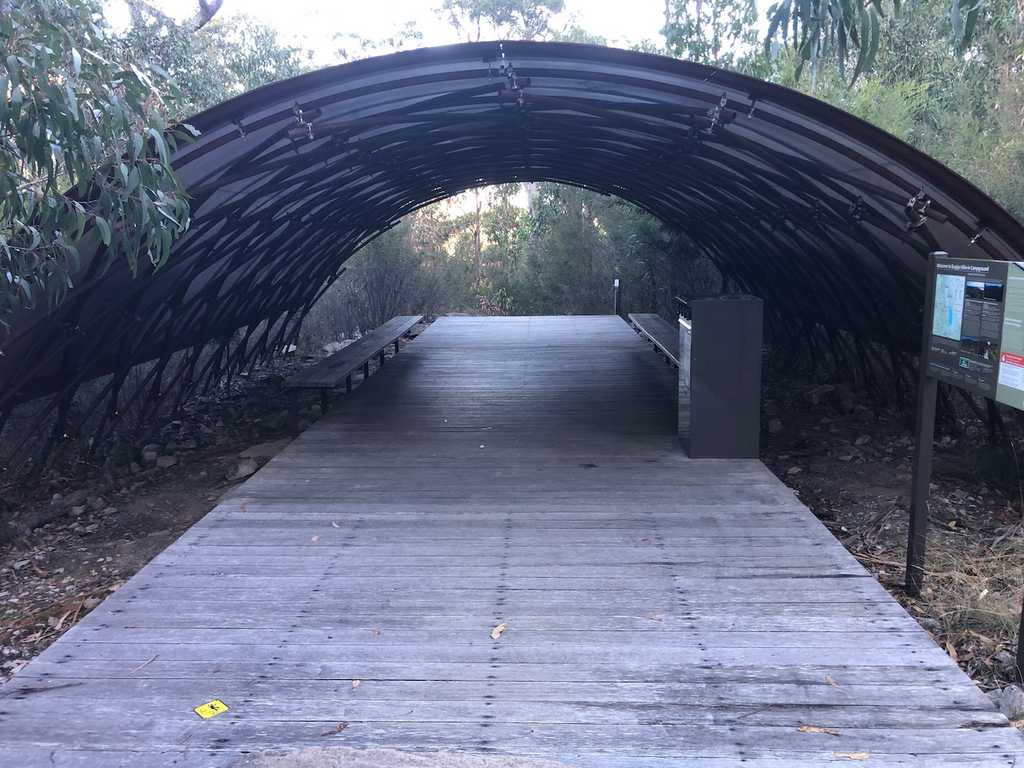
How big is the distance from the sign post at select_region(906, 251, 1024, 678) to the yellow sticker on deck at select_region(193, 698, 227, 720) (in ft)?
10.3

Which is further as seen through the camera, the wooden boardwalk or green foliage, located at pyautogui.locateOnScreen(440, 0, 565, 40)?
green foliage, located at pyautogui.locateOnScreen(440, 0, 565, 40)

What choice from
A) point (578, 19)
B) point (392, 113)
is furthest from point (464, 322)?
point (578, 19)

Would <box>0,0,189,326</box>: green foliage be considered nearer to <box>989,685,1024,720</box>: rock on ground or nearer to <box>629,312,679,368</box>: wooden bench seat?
<box>989,685,1024,720</box>: rock on ground

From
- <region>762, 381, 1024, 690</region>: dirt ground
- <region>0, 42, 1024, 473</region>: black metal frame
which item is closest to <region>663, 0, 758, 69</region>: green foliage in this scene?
<region>0, 42, 1024, 473</region>: black metal frame

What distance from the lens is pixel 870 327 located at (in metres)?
9.18

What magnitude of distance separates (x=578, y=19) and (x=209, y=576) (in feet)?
90.5

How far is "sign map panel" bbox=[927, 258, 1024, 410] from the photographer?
362cm

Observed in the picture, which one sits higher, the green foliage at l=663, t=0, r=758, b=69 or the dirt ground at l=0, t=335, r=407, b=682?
the green foliage at l=663, t=0, r=758, b=69

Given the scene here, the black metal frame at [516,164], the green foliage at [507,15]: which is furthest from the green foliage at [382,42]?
the black metal frame at [516,164]

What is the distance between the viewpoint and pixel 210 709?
312 cm

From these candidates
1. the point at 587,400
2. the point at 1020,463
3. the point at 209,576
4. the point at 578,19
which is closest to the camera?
the point at 209,576

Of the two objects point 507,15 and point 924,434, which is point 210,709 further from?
point 507,15

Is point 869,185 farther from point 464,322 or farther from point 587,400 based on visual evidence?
point 464,322

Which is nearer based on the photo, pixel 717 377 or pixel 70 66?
pixel 70 66
